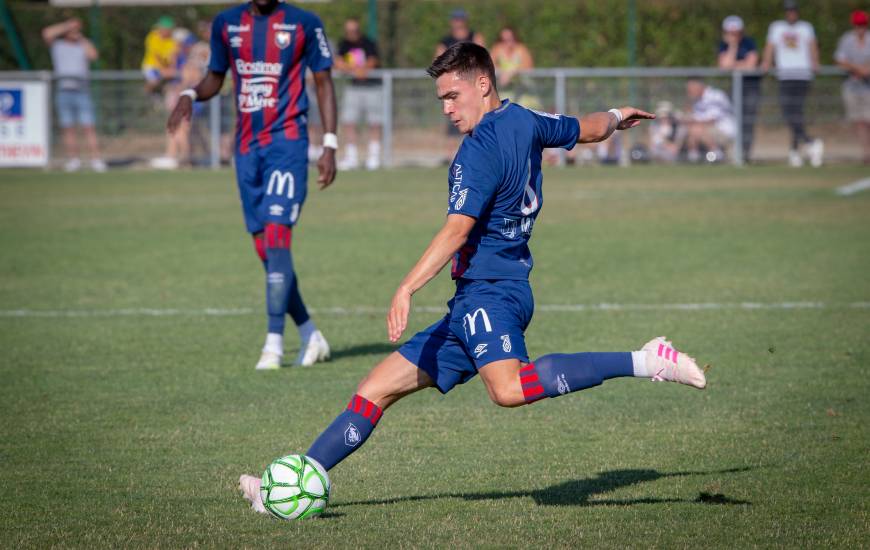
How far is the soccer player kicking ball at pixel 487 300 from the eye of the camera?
4805 mm

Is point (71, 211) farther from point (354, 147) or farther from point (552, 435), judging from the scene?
point (552, 435)

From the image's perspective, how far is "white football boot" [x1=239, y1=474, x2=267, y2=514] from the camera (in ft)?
16.2

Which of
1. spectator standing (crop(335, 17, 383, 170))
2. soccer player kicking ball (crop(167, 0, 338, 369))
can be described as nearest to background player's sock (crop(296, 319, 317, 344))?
soccer player kicking ball (crop(167, 0, 338, 369))

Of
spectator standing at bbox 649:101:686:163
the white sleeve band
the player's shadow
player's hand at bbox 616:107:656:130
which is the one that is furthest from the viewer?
spectator standing at bbox 649:101:686:163

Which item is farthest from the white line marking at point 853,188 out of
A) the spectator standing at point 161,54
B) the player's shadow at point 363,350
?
the spectator standing at point 161,54

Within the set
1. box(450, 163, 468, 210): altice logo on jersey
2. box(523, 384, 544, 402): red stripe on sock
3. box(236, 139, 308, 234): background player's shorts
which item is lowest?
box(523, 384, 544, 402): red stripe on sock

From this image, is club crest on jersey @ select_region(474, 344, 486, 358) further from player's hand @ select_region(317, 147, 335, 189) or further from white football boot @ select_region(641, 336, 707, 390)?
player's hand @ select_region(317, 147, 335, 189)

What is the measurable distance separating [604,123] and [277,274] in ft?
10.1

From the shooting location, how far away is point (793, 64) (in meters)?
22.8

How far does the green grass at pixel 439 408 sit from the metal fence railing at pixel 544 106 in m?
8.64

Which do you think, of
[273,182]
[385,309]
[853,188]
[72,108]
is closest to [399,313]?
[273,182]

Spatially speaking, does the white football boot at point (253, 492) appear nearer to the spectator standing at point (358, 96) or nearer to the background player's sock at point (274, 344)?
the background player's sock at point (274, 344)

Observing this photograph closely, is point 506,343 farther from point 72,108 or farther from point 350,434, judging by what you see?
point 72,108

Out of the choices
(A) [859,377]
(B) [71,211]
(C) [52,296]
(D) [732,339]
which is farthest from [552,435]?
(B) [71,211]
